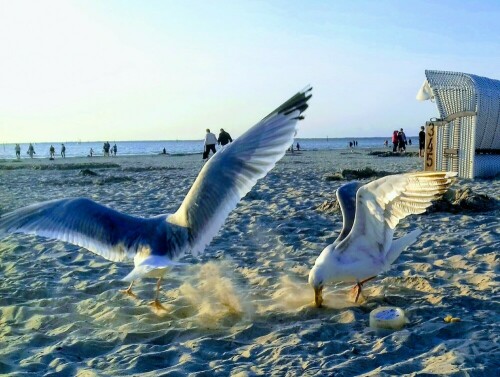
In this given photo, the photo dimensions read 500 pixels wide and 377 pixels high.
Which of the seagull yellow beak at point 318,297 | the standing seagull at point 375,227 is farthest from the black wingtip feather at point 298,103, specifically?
the seagull yellow beak at point 318,297

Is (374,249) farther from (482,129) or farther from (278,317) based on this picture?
(482,129)

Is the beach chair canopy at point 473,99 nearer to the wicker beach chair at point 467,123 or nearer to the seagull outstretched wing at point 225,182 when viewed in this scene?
the wicker beach chair at point 467,123

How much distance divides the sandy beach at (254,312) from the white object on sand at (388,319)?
0.23 ft

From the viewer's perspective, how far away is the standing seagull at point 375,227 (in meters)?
3.96

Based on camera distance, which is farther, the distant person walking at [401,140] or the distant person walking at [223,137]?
the distant person walking at [401,140]

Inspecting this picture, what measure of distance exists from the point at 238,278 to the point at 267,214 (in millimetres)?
3138

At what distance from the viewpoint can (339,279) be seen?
4.31m

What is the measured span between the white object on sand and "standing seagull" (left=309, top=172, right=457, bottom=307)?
0.54 metres

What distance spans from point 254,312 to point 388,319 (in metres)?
1.06

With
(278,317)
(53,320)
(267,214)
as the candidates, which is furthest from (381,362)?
(267,214)

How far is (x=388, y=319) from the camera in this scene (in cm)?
366

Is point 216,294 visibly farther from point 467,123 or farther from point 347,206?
point 467,123

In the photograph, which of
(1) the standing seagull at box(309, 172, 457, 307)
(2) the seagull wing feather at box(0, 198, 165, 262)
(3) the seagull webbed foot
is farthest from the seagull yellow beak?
(3) the seagull webbed foot

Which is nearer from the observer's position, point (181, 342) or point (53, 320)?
point (181, 342)
